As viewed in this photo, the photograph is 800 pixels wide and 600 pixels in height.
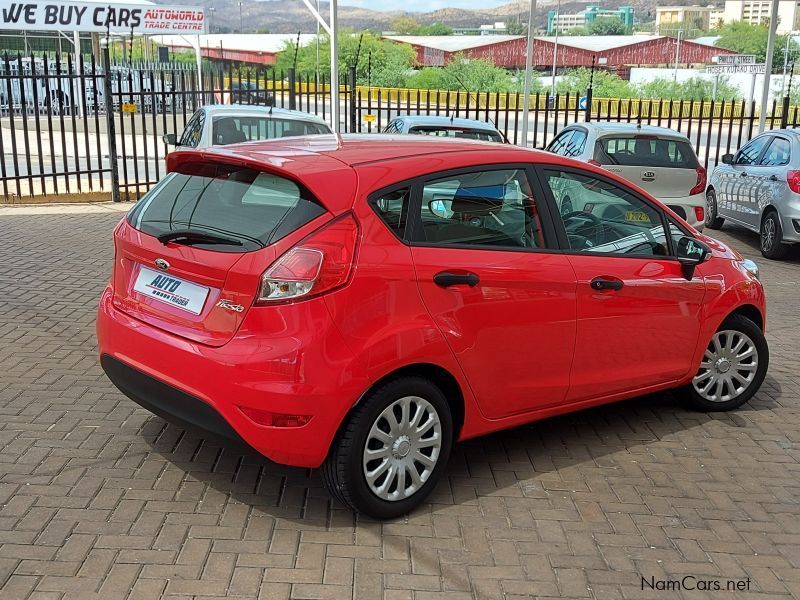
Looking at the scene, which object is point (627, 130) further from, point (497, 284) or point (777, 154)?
point (497, 284)

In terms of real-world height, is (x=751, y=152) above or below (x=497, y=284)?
below

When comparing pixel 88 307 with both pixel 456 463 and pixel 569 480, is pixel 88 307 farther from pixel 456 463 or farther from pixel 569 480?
pixel 569 480

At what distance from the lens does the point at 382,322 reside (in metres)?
3.63

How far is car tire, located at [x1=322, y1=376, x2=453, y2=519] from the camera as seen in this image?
3660 mm

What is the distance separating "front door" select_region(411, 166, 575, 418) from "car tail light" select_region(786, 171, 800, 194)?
7.06 m

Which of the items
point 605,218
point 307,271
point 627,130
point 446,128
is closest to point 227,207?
point 307,271

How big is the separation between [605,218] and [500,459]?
Answer: 4.59 feet

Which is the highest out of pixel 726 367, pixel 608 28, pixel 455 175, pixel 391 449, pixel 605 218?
pixel 608 28

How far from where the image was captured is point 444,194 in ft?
13.1

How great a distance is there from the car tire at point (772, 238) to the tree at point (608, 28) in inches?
6687

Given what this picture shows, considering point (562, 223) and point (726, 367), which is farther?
point (726, 367)

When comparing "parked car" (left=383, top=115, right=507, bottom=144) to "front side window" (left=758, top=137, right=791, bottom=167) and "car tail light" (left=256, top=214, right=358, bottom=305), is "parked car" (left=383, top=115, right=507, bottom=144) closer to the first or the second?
"front side window" (left=758, top=137, right=791, bottom=167)

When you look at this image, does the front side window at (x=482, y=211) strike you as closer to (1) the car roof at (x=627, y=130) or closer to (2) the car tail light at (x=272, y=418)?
(2) the car tail light at (x=272, y=418)

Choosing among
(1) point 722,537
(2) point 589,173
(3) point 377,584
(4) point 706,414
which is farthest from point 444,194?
(4) point 706,414
